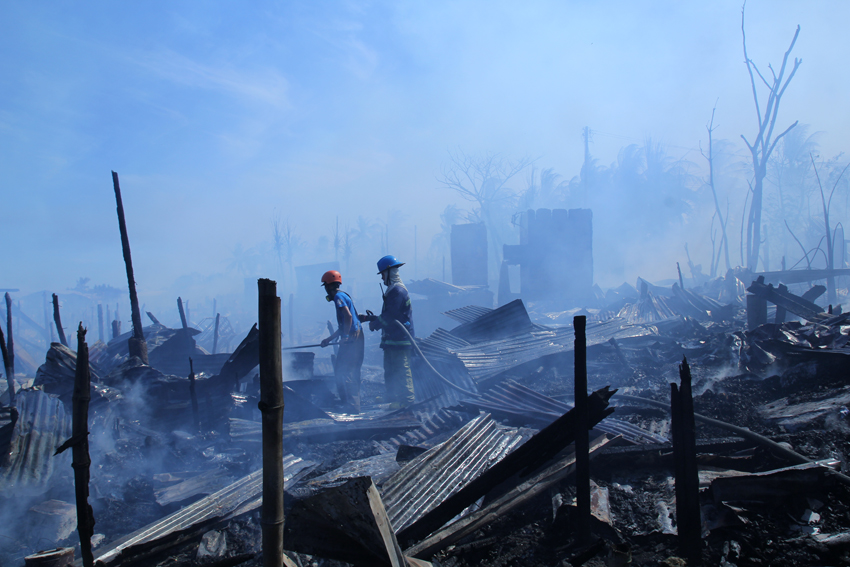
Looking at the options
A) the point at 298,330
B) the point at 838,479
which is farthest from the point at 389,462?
the point at 298,330

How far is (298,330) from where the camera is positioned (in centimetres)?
3011

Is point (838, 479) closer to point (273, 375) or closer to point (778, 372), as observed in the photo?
point (273, 375)

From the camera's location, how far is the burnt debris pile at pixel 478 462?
2.59 meters

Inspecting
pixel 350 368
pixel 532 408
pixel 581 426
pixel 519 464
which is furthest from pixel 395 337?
pixel 581 426

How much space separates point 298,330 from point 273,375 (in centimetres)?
2986

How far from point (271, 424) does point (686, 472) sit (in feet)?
8.20

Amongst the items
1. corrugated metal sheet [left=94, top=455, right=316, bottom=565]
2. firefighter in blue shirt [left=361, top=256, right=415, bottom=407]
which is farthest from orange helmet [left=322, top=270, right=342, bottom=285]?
corrugated metal sheet [left=94, top=455, right=316, bottom=565]

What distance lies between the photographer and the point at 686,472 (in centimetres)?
259

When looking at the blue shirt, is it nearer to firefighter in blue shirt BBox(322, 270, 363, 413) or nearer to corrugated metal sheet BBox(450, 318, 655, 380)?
firefighter in blue shirt BBox(322, 270, 363, 413)

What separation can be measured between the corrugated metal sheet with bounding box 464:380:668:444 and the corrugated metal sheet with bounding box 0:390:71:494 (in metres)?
5.14

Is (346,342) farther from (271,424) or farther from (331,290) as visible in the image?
(271,424)

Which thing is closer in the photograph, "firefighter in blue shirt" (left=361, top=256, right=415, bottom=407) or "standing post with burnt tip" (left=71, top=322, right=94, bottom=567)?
"standing post with burnt tip" (left=71, top=322, right=94, bottom=567)

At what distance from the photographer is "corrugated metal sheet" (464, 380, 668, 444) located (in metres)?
4.71

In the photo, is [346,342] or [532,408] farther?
[346,342]
